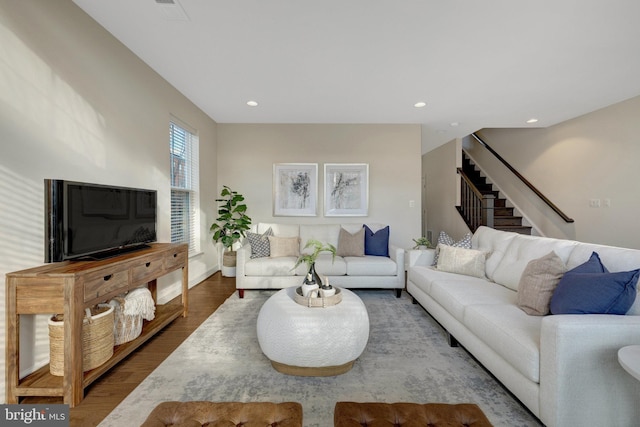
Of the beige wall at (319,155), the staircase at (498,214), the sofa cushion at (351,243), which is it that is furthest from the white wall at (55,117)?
the staircase at (498,214)

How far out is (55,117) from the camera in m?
1.96

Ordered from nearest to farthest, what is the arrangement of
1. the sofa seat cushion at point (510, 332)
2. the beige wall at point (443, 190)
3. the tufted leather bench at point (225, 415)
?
the tufted leather bench at point (225, 415), the sofa seat cushion at point (510, 332), the beige wall at point (443, 190)

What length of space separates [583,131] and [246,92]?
536cm

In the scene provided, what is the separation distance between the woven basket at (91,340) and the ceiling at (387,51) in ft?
7.58

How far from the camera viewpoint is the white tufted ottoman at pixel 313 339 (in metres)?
1.83

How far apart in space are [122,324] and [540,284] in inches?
122

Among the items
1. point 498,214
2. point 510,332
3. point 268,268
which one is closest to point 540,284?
point 510,332

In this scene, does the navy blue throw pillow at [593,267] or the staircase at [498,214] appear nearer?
the navy blue throw pillow at [593,267]

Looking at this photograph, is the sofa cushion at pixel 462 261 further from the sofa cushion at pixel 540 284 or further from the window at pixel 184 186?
the window at pixel 184 186

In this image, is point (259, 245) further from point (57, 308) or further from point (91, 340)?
point (57, 308)

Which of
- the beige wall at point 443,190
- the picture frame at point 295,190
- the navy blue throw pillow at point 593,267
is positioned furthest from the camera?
the beige wall at point 443,190

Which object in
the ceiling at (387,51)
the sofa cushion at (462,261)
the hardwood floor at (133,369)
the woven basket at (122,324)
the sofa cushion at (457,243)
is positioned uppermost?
the ceiling at (387,51)

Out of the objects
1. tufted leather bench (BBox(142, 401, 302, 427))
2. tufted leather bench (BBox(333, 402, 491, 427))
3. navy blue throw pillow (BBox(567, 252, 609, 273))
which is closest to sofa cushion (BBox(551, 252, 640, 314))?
navy blue throw pillow (BBox(567, 252, 609, 273))

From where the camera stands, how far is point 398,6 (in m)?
2.04
